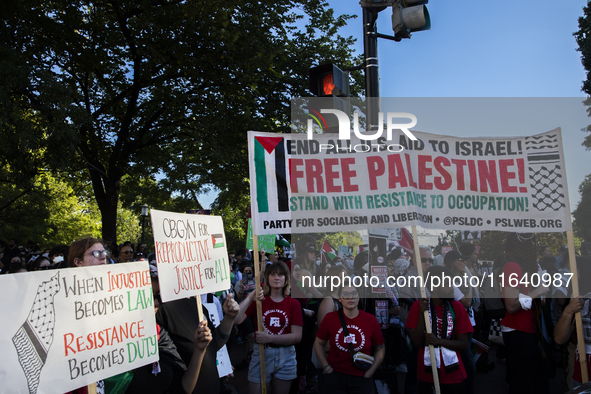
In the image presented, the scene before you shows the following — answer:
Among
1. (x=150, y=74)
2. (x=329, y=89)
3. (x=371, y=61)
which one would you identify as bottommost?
(x=329, y=89)

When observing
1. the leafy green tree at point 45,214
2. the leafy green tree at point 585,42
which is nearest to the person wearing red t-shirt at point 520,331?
the leafy green tree at point 45,214

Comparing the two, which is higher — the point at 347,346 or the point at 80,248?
the point at 80,248

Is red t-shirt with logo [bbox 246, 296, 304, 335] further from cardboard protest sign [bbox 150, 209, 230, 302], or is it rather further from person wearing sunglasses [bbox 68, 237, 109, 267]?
person wearing sunglasses [bbox 68, 237, 109, 267]

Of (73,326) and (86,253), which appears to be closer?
(73,326)

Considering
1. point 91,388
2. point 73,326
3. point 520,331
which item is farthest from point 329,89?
point 91,388

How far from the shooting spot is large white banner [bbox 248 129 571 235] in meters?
4.62

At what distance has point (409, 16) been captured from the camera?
5199 mm

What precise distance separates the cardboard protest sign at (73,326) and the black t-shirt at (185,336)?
0.34 meters

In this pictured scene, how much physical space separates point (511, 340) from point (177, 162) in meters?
16.2

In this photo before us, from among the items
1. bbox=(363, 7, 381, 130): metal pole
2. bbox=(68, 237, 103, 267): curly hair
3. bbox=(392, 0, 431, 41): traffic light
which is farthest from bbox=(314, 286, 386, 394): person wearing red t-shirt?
bbox=(392, 0, 431, 41): traffic light

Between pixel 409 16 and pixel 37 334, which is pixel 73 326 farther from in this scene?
pixel 409 16

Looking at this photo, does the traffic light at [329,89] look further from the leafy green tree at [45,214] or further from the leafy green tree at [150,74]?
the leafy green tree at [45,214]

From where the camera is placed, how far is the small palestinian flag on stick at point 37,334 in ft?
7.89

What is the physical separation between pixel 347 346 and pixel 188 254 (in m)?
1.84
